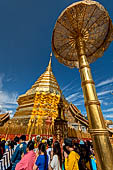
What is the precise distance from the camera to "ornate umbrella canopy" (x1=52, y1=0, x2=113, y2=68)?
2757 mm

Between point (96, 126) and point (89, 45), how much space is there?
12.1ft

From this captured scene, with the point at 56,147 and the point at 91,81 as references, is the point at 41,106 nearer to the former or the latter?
the point at 56,147

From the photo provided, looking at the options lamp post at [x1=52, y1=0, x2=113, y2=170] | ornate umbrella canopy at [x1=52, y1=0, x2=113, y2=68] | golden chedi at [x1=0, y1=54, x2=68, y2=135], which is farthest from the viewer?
golden chedi at [x1=0, y1=54, x2=68, y2=135]

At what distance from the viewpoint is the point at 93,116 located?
171 centimetres

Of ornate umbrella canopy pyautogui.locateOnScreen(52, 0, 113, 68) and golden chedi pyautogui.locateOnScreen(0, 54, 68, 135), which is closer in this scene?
ornate umbrella canopy pyautogui.locateOnScreen(52, 0, 113, 68)

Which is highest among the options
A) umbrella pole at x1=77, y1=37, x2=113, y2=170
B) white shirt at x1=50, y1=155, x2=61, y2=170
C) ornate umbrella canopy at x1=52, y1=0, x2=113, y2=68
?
ornate umbrella canopy at x1=52, y1=0, x2=113, y2=68

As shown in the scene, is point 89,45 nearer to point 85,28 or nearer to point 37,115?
point 85,28

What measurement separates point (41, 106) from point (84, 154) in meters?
9.51

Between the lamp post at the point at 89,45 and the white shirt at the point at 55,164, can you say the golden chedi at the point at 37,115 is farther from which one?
the lamp post at the point at 89,45

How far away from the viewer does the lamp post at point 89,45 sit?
4.99ft

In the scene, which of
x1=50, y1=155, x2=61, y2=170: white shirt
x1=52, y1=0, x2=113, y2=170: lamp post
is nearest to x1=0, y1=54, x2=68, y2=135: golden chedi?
x1=50, y1=155, x2=61, y2=170: white shirt

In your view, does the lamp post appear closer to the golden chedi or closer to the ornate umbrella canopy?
the ornate umbrella canopy

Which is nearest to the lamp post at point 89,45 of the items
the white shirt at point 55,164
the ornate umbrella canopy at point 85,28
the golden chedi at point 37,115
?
the ornate umbrella canopy at point 85,28

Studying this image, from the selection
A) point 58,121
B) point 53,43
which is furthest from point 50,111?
point 53,43
